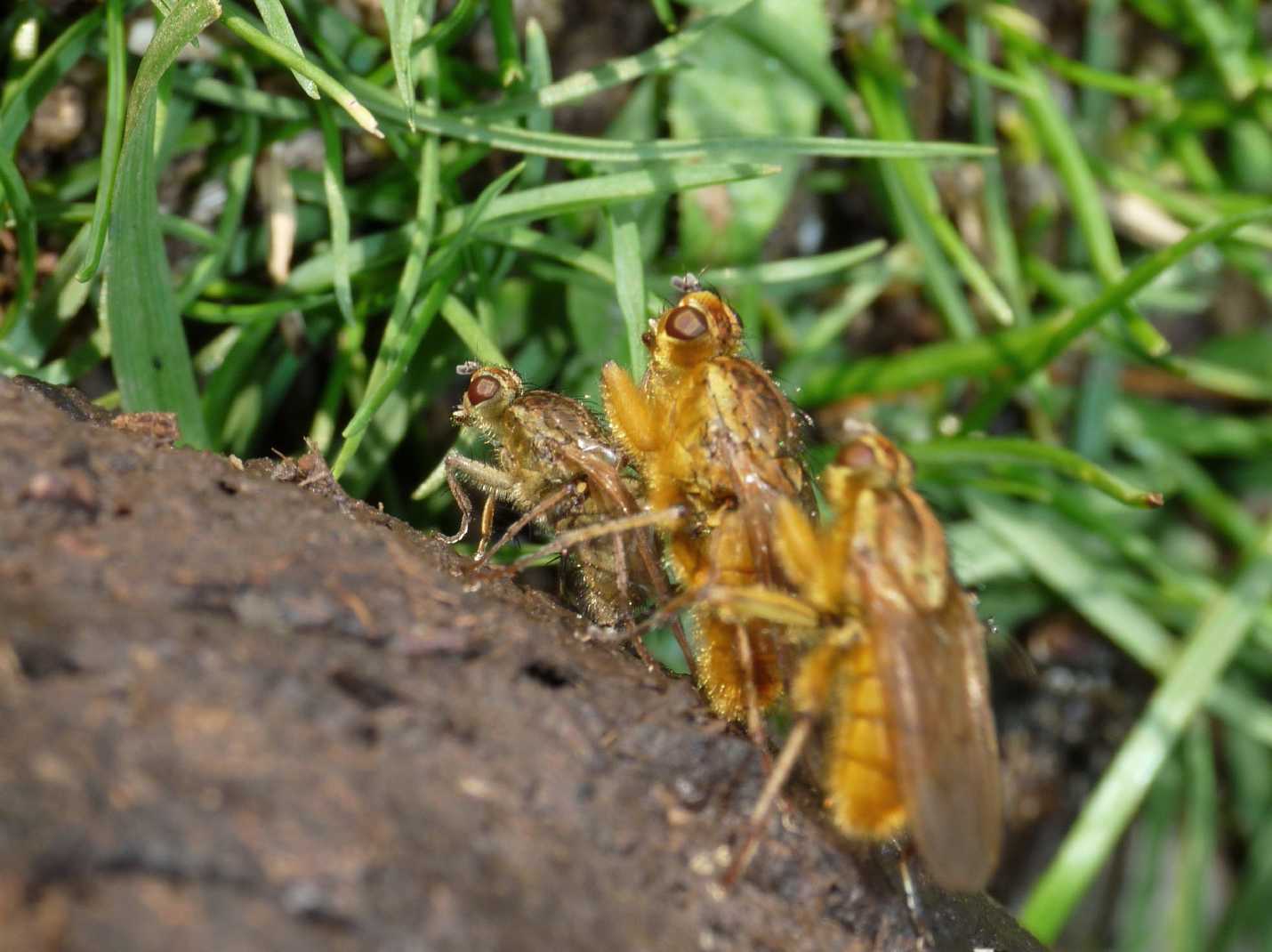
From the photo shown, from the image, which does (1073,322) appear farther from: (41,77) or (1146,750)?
(41,77)

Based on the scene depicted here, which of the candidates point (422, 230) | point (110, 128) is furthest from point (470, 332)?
point (110, 128)

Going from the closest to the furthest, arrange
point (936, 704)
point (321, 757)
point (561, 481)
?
point (321, 757) < point (936, 704) < point (561, 481)

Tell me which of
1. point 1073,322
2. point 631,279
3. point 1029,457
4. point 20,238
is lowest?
point 1029,457

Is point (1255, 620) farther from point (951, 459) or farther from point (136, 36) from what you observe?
point (136, 36)

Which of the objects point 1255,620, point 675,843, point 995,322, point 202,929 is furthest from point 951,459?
point 202,929

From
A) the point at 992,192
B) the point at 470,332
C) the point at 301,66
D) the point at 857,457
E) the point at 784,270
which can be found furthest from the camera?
the point at 992,192

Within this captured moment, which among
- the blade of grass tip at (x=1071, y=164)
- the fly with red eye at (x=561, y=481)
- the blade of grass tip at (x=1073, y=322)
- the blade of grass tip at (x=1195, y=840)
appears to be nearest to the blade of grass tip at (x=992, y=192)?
the blade of grass tip at (x=1071, y=164)
